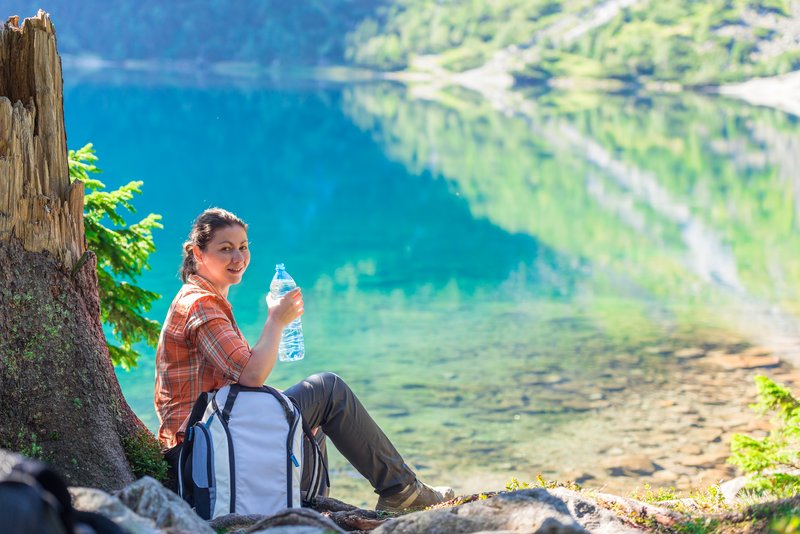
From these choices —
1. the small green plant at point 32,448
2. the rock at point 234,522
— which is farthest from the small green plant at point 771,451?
the small green plant at point 32,448

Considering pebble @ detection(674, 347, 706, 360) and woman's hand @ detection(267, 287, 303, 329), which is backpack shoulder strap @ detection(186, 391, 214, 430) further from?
pebble @ detection(674, 347, 706, 360)

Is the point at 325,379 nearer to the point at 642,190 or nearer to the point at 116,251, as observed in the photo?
the point at 116,251

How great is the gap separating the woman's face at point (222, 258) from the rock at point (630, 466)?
6.88 meters

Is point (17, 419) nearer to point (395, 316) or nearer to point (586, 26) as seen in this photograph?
point (395, 316)

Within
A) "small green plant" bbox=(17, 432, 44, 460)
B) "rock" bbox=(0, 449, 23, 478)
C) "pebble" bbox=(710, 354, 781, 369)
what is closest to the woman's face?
"small green plant" bbox=(17, 432, 44, 460)

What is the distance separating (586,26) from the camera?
13625cm

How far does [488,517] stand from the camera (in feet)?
10.2

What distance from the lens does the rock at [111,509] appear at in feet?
8.14

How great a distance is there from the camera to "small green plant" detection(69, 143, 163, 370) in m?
6.02

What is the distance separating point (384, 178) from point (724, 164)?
16196 mm

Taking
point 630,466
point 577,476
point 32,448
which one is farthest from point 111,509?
point 630,466

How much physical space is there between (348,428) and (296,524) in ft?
5.04

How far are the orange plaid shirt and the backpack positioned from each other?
17cm

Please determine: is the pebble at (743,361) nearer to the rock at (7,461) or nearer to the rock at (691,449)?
the rock at (691,449)
